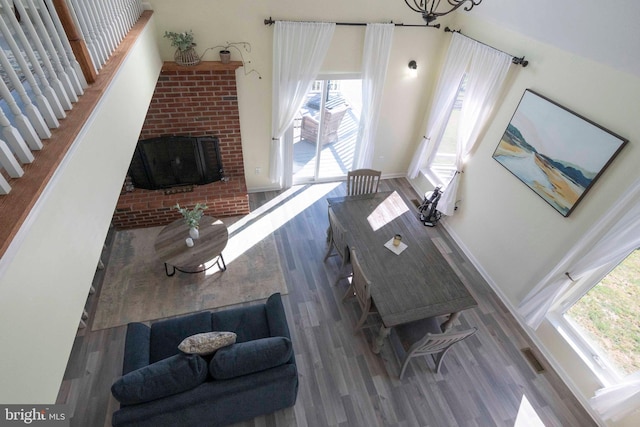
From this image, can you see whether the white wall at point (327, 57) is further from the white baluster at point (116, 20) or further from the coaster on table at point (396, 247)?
the coaster on table at point (396, 247)

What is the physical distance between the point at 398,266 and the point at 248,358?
5.75ft

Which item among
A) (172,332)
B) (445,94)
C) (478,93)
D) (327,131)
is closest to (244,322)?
(172,332)

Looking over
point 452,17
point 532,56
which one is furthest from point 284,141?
point 532,56

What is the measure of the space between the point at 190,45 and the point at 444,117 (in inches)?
140

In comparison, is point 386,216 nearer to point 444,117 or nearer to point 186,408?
point 444,117

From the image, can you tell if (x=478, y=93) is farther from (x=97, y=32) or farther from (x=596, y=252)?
(x=97, y=32)

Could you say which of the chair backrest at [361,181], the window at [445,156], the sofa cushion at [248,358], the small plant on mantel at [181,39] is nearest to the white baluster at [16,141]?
the sofa cushion at [248,358]

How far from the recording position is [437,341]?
2883 mm

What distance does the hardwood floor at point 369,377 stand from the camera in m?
3.11

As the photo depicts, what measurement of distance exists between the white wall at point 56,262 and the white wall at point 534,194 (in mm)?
3900

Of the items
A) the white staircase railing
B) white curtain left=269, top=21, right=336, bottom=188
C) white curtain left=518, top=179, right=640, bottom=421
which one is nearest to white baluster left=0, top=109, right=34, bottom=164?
the white staircase railing

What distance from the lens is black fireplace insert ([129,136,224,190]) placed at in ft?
14.9

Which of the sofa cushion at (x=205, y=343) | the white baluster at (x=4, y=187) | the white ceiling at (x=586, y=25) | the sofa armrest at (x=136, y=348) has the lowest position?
the sofa armrest at (x=136, y=348)

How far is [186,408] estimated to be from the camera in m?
2.45
